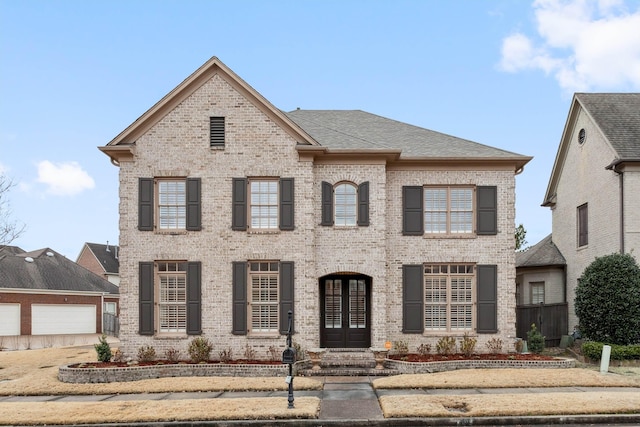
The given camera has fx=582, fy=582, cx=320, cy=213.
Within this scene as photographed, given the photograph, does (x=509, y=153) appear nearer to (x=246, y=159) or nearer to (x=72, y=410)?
(x=246, y=159)

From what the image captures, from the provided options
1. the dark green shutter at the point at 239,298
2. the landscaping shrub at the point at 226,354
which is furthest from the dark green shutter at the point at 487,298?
the landscaping shrub at the point at 226,354

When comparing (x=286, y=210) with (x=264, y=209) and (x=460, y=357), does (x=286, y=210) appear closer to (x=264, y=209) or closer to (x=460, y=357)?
(x=264, y=209)

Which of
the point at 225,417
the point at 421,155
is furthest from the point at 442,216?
the point at 225,417

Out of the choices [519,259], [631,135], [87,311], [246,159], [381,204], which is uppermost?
[631,135]

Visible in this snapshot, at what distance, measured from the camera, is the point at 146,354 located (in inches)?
691

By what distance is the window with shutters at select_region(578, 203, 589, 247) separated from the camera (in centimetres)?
2291

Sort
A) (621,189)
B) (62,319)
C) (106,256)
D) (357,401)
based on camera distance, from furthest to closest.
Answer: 1. (106,256)
2. (62,319)
3. (621,189)
4. (357,401)

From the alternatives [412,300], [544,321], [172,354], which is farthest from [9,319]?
[544,321]

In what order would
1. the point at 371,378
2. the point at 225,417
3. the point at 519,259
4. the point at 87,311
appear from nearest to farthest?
the point at 225,417 → the point at 371,378 → the point at 519,259 → the point at 87,311

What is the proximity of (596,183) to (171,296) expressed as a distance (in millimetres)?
16035

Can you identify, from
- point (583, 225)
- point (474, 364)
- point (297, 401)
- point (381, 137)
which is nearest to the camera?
point (297, 401)

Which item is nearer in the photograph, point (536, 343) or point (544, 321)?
A: point (536, 343)

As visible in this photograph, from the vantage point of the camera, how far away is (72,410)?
39.3 ft

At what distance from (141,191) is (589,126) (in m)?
16.9
